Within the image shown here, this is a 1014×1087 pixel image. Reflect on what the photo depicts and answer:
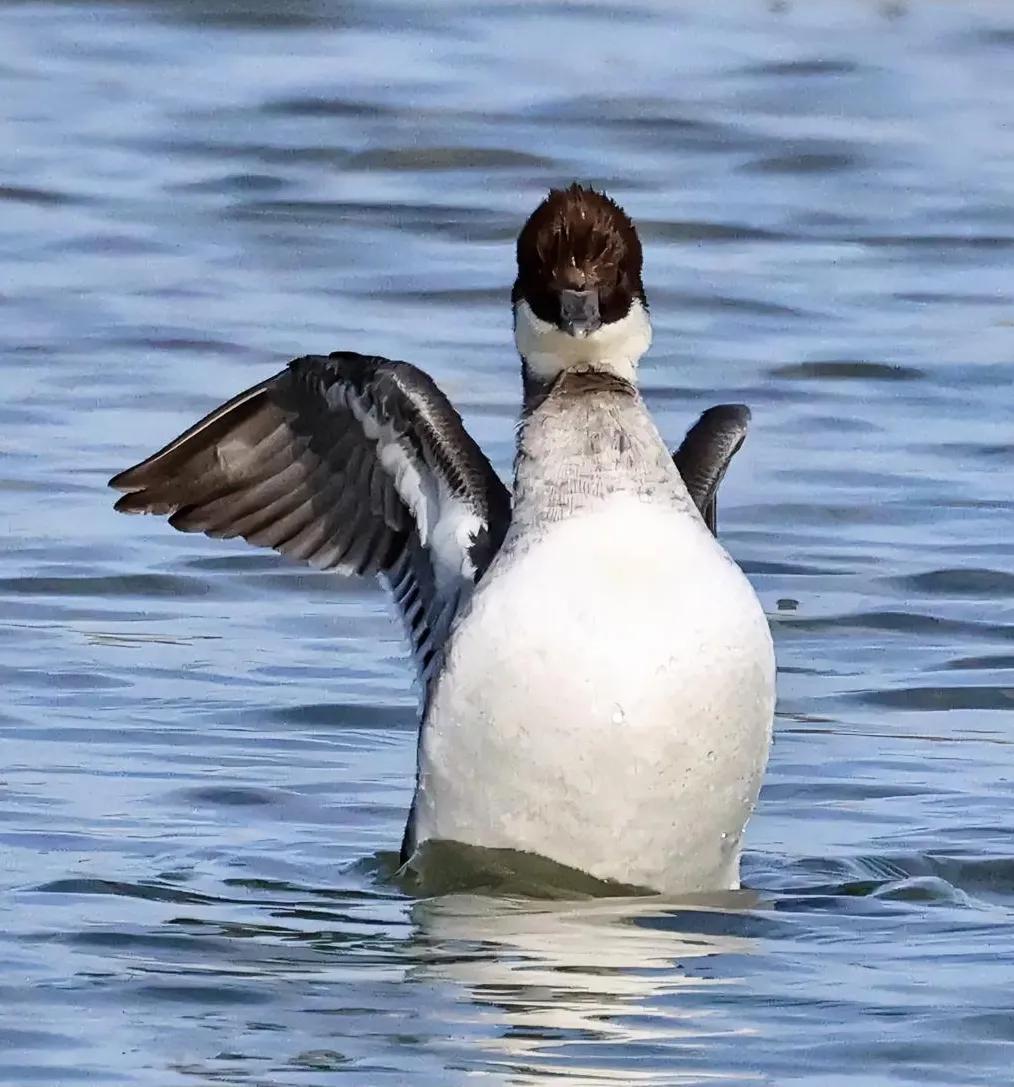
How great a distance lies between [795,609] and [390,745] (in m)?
1.88

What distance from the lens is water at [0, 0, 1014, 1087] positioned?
6.53 metres

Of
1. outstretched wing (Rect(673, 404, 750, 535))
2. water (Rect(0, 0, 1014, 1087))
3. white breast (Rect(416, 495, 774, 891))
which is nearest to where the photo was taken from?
water (Rect(0, 0, 1014, 1087))

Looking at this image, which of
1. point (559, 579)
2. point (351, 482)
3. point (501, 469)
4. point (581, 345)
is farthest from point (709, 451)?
point (501, 469)

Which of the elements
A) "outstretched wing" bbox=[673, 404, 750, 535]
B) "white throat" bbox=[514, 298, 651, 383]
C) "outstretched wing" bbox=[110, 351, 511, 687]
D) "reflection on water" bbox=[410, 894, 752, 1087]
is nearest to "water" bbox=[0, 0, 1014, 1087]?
"reflection on water" bbox=[410, 894, 752, 1087]

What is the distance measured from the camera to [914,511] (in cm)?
1156

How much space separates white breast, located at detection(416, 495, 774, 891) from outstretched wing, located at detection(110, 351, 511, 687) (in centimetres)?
50

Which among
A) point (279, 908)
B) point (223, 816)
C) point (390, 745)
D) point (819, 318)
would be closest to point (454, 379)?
point (819, 318)

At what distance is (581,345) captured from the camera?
7863 mm

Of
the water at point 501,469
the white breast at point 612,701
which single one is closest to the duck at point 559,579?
the white breast at point 612,701

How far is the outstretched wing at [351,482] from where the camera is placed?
792cm

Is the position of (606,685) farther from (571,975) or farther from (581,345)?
(581,345)

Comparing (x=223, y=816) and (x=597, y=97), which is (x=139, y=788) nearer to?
(x=223, y=816)

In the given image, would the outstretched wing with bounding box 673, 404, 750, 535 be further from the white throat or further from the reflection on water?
the reflection on water

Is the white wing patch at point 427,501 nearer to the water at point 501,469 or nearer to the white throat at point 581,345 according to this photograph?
the white throat at point 581,345
